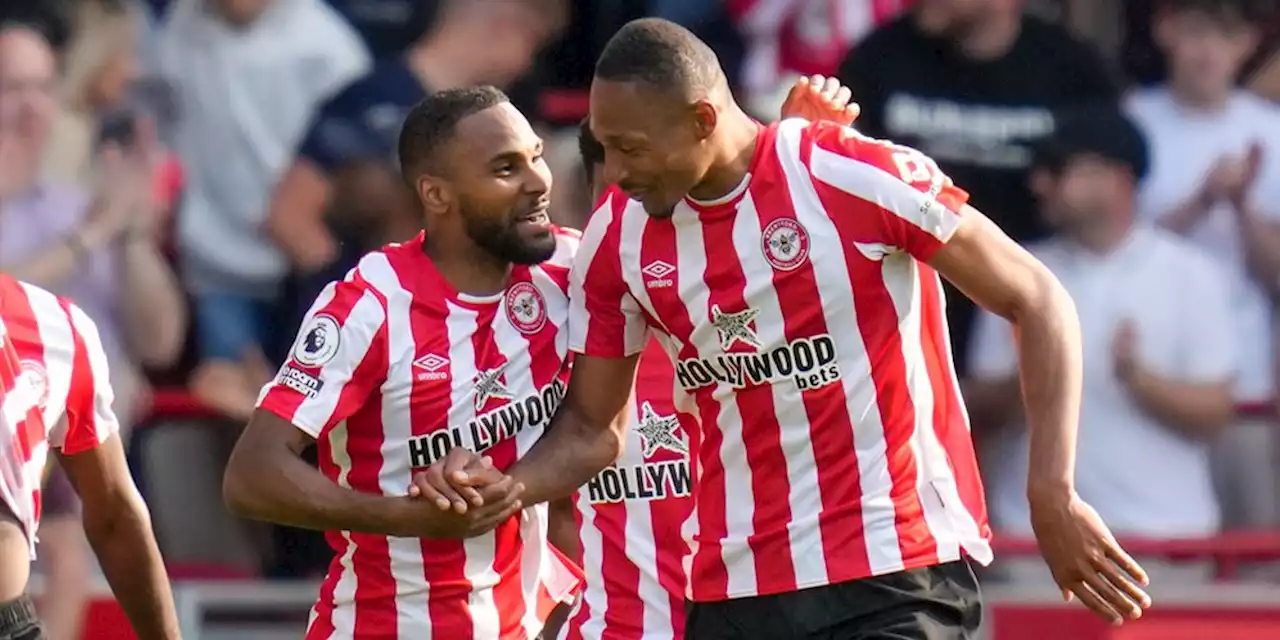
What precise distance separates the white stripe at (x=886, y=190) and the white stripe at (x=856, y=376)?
1.9 inches

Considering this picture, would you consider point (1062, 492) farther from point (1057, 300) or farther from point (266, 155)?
point (266, 155)

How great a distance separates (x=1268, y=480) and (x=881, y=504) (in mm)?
3741

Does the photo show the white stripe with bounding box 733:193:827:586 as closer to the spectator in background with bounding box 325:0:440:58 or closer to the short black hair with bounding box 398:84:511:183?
the short black hair with bounding box 398:84:511:183

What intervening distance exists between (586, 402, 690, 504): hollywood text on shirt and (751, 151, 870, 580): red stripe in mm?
887

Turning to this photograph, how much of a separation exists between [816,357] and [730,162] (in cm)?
44

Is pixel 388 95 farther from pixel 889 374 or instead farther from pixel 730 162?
pixel 889 374

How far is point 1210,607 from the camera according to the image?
763cm

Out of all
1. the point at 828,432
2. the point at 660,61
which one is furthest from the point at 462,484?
the point at 660,61

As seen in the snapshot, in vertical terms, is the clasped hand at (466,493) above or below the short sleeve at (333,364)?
below

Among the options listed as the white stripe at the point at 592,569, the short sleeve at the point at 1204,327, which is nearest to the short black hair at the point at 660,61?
the white stripe at the point at 592,569

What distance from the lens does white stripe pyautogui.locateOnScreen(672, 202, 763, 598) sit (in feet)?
15.5

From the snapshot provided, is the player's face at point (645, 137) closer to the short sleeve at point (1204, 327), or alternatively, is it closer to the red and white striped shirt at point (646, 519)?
the red and white striped shirt at point (646, 519)

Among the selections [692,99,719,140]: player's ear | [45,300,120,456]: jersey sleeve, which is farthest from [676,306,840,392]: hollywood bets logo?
[45,300,120,456]: jersey sleeve

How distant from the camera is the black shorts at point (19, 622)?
4621mm
